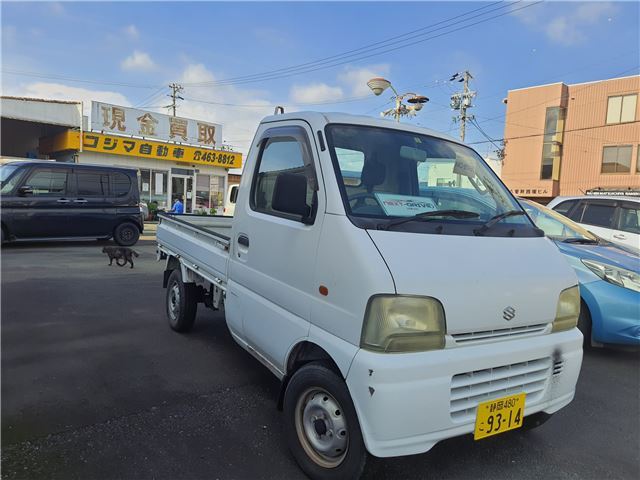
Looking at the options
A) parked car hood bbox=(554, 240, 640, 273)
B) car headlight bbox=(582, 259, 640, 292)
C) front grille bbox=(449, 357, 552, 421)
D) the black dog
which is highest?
parked car hood bbox=(554, 240, 640, 273)

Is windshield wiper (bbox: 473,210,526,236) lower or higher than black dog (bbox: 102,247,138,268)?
higher

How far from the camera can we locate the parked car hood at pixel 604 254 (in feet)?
14.6

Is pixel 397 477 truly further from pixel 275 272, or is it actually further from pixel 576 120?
pixel 576 120

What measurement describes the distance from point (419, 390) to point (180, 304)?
331cm

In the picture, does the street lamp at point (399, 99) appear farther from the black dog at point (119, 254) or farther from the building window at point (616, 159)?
the building window at point (616, 159)

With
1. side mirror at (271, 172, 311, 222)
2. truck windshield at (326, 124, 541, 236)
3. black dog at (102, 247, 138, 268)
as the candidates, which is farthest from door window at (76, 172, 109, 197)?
truck windshield at (326, 124, 541, 236)

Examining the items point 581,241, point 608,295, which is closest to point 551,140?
point 581,241

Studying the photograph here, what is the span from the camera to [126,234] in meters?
11.9

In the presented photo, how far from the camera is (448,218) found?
8.47ft

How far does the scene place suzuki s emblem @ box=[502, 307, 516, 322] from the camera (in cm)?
228

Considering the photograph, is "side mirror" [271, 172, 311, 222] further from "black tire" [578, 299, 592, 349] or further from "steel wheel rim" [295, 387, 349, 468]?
"black tire" [578, 299, 592, 349]

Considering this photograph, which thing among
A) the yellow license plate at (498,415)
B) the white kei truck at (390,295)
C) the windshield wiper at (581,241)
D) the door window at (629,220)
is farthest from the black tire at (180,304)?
the door window at (629,220)

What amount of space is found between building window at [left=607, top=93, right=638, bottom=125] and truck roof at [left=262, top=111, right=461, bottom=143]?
31725 millimetres

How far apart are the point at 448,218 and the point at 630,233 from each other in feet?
21.1
